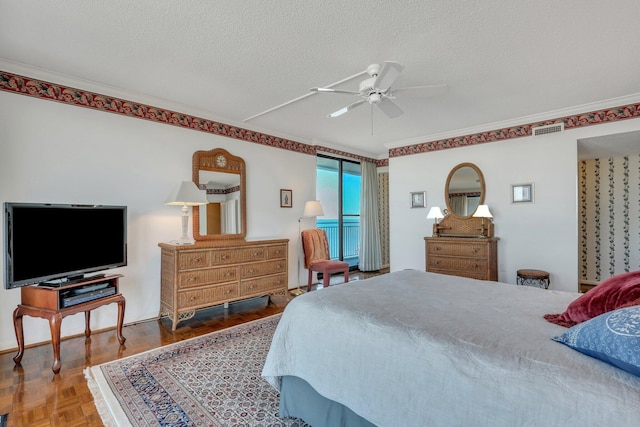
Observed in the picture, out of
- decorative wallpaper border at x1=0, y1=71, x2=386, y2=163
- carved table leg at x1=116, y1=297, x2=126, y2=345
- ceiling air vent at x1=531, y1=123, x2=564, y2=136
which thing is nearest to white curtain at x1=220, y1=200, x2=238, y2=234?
decorative wallpaper border at x1=0, y1=71, x2=386, y2=163

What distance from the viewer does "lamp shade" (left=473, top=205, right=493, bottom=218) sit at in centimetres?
446

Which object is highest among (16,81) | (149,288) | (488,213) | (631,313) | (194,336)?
(16,81)

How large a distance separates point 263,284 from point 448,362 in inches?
124

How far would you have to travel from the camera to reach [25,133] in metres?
2.86

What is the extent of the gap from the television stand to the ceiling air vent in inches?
214

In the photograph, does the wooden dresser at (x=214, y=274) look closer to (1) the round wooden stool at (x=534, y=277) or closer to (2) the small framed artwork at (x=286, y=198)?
(2) the small framed artwork at (x=286, y=198)

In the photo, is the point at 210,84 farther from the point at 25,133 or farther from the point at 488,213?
the point at 488,213

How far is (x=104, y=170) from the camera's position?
129 inches

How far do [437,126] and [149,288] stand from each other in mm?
4516

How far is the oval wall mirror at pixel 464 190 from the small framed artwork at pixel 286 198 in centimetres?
257

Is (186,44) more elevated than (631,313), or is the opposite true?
(186,44)

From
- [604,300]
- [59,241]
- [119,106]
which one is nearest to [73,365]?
[59,241]

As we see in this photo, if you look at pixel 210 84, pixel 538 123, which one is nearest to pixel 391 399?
pixel 210 84

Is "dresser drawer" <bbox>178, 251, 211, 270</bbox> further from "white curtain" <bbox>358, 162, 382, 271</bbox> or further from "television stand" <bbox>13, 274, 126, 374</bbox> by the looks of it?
"white curtain" <bbox>358, 162, 382, 271</bbox>
